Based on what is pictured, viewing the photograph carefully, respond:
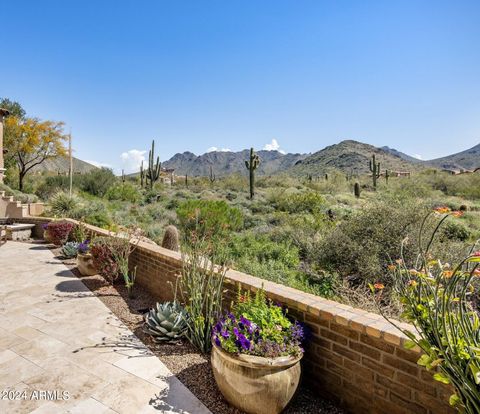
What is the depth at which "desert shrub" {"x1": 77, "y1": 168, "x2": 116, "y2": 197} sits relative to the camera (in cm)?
2100

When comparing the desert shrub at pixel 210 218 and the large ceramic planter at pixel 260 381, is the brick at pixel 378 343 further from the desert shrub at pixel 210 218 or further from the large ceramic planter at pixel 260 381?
the desert shrub at pixel 210 218

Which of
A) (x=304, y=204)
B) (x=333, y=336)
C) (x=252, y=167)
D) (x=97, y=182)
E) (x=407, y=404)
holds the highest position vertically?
(x=252, y=167)

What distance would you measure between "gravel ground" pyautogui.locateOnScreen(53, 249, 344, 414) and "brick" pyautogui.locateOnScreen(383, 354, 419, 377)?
0.69 meters

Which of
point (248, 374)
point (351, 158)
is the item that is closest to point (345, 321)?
point (248, 374)

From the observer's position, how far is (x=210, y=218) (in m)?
9.10

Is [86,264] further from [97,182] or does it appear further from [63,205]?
[97,182]

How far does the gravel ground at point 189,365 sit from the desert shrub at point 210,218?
12.3 ft

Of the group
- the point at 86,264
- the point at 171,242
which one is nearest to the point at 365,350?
the point at 171,242

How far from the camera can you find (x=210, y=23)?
824 centimetres

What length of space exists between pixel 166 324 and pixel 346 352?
2.10 m

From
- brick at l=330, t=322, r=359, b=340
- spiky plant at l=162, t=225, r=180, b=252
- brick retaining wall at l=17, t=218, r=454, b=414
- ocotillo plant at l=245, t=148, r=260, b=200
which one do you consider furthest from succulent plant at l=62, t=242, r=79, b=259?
ocotillo plant at l=245, t=148, r=260, b=200

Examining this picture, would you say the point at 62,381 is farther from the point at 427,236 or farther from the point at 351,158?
the point at 351,158

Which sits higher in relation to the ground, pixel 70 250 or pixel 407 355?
pixel 407 355

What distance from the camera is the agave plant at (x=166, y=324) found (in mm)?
3549
